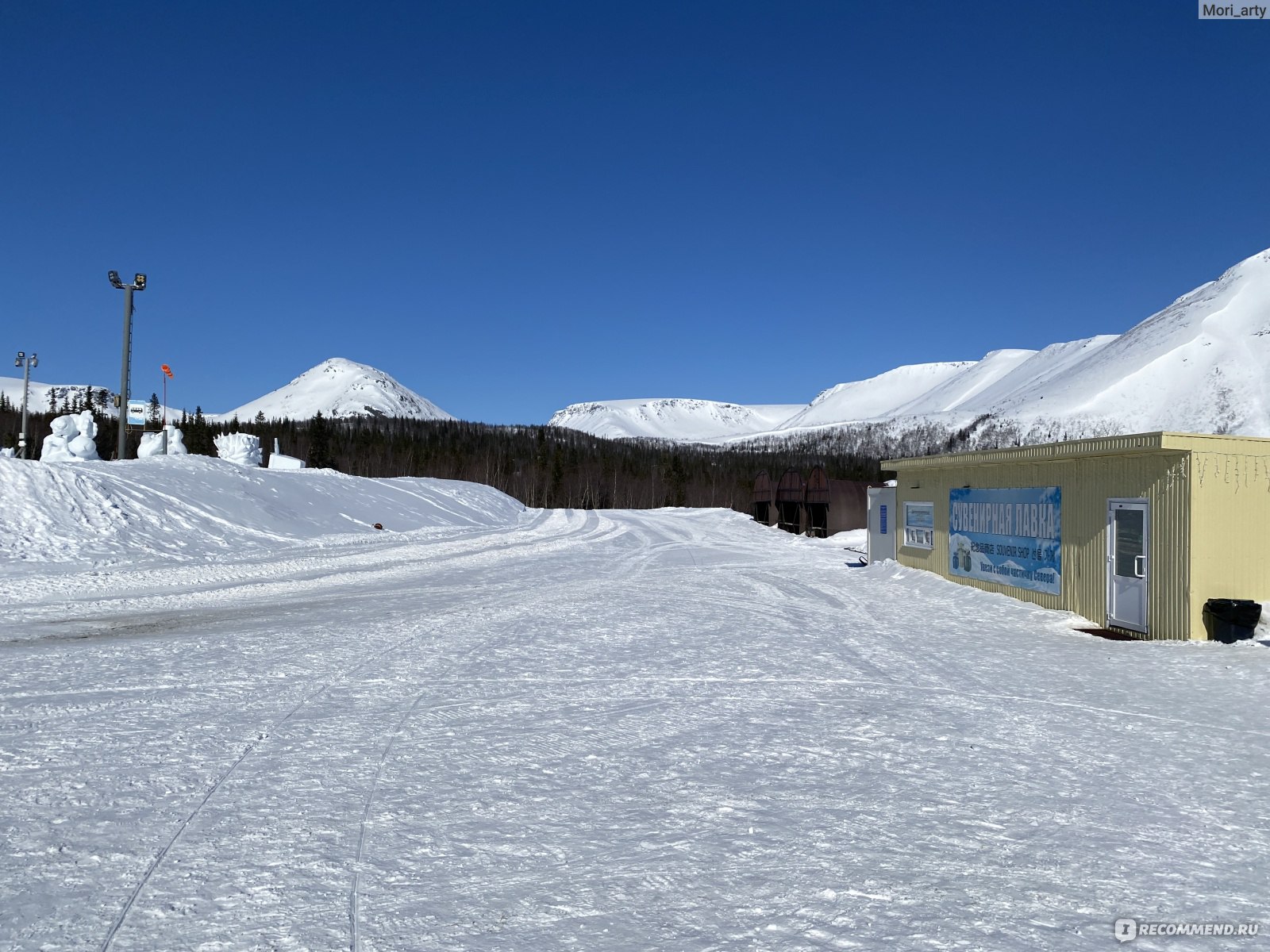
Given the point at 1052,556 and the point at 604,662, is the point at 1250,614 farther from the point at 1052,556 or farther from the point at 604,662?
the point at 604,662

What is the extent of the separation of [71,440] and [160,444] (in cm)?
547

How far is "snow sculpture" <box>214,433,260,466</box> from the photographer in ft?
134

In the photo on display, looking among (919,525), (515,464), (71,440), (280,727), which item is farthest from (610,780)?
(515,464)

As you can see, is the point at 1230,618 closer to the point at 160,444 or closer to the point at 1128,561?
the point at 1128,561

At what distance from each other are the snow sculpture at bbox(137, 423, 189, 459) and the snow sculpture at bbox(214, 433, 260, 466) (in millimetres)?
1785

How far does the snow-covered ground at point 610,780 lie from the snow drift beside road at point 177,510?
25.5 feet

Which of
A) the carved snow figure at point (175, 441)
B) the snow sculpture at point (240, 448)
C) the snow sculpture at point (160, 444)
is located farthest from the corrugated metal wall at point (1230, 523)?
the carved snow figure at point (175, 441)

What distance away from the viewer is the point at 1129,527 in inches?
540

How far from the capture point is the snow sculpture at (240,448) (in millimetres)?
40781

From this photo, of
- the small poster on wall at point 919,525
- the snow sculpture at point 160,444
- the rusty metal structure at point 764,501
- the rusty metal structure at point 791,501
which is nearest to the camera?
the small poster on wall at point 919,525

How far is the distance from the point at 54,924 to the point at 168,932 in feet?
1.90

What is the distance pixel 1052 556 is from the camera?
616 inches

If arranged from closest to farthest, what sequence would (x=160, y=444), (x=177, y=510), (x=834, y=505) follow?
(x=177, y=510) < (x=160, y=444) < (x=834, y=505)

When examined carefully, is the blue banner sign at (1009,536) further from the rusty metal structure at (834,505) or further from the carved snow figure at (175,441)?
the carved snow figure at (175,441)
